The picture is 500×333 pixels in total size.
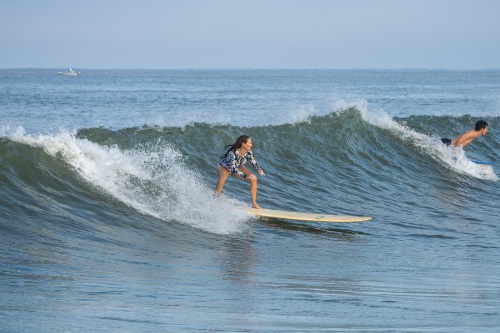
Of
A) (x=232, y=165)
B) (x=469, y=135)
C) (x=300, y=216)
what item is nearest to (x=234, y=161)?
(x=232, y=165)

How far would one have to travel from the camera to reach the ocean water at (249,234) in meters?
6.55

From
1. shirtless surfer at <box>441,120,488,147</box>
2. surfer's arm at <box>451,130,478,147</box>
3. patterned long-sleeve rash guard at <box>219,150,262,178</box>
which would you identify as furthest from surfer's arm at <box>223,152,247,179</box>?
surfer's arm at <box>451,130,478,147</box>

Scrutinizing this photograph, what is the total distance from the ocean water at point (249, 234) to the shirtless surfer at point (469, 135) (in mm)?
368

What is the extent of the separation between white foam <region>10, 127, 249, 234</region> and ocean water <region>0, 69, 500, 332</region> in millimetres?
37

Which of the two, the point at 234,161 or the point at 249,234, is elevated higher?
the point at 234,161

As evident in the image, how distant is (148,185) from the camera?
43.6 feet

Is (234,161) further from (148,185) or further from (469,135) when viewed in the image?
(469,135)

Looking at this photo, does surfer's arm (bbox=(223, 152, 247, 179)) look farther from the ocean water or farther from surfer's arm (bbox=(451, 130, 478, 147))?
surfer's arm (bbox=(451, 130, 478, 147))

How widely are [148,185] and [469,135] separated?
8.51 meters

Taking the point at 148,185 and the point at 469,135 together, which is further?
the point at 469,135

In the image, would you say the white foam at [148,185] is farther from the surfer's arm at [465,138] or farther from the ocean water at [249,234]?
the surfer's arm at [465,138]

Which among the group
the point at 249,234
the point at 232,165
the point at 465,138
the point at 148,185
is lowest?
the point at 249,234

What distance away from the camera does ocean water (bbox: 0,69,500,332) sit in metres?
6.55

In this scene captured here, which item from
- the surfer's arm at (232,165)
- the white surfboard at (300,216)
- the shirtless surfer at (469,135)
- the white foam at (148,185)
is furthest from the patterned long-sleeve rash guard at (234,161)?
the shirtless surfer at (469,135)
